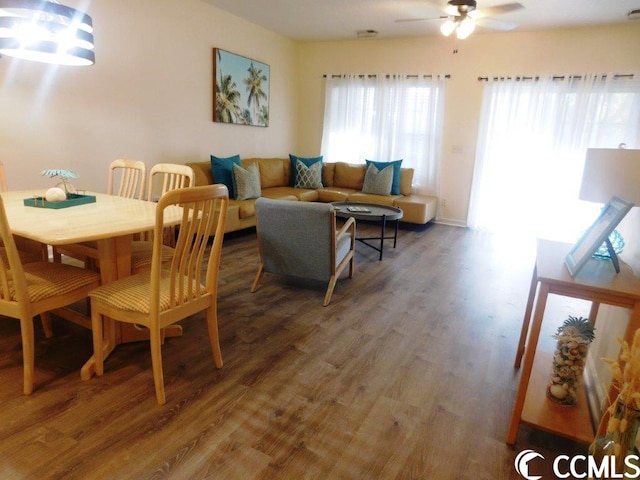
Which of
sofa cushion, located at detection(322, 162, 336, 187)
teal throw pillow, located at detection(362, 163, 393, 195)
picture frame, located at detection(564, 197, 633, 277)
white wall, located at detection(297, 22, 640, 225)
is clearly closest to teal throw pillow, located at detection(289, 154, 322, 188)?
sofa cushion, located at detection(322, 162, 336, 187)

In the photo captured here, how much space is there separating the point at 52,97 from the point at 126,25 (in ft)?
3.42

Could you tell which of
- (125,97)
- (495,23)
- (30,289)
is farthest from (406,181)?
(30,289)

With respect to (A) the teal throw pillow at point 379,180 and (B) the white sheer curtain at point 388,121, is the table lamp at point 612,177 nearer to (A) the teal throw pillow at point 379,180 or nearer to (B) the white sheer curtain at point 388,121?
(A) the teal throw pillow at point 379,180

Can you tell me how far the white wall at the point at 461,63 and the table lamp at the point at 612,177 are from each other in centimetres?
407

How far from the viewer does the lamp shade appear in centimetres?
161

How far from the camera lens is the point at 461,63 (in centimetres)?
547

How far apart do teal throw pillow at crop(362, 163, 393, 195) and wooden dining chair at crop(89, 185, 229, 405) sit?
4068mm

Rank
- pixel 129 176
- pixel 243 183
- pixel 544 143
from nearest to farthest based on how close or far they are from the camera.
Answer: pixel 129 176 → pixel 243 183 → pixel 544 143

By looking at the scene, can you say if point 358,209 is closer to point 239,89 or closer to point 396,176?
point 396,176

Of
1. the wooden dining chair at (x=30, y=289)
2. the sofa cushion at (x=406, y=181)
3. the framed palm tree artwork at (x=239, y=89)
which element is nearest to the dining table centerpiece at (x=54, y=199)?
the wooden dining chair at (x=30, y=289)

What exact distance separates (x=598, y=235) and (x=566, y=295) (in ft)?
1.01

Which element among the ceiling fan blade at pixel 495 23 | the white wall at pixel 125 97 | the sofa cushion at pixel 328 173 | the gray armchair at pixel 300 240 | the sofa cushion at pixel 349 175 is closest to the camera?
the gray armchair at pixel 300 240

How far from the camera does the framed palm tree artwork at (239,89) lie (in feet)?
16.2

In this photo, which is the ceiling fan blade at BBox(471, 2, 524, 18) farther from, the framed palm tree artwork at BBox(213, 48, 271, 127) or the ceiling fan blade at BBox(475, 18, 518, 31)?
the framed palm tree artwork at BBox(213, 48, 271, 127)
